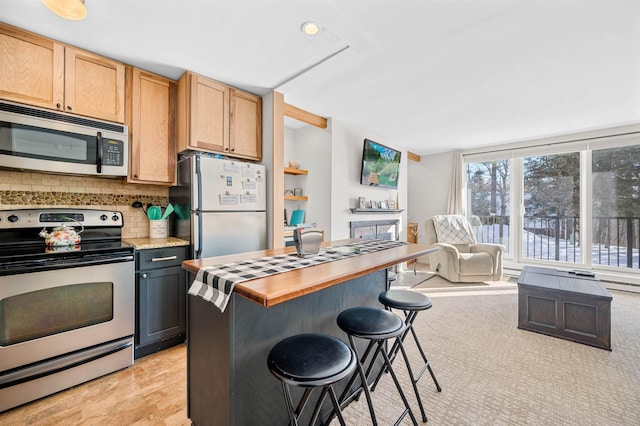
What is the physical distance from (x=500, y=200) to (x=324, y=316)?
198 inches

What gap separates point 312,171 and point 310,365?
3.16 metres

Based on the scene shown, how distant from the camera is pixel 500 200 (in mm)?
5148

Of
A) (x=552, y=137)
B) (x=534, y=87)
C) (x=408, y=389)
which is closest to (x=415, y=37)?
(x=534, y=87)

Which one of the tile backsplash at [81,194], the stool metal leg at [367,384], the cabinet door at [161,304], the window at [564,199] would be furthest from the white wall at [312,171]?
the window at [564,199]

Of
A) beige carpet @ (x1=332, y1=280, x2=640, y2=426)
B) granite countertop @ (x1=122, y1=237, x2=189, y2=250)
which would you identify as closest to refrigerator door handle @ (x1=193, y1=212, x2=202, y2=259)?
granite countertop @ (x1=122, y1=237, x2=189, y2=250)

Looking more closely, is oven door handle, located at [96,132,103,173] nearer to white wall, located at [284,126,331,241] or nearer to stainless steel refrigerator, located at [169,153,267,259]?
stainless steel refrigerator, located at [169,153,267,259]

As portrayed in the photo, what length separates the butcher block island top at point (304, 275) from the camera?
3.05 feet

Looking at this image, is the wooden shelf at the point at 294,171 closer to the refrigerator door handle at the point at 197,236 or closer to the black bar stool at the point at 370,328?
the refrigerator door handle at the point at 197,236

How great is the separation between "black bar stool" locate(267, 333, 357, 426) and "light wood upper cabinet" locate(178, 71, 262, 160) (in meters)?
2.04

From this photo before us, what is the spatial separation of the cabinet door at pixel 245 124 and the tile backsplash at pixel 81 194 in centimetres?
89

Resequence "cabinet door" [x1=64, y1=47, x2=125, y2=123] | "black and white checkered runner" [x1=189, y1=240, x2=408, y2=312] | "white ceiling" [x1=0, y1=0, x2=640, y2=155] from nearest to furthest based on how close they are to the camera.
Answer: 1. "black and white checkered runner" [x1=189, y1=240, x2=408, y2=312]
2. "white ceiling" [x1=0, y1=0, x2=640, y2=155]
3. "cabinet door" [x1=64, y1=47, x2=125, y2=123]

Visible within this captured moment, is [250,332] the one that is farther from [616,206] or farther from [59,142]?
[616,206]

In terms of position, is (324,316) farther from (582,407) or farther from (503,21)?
(503,21)

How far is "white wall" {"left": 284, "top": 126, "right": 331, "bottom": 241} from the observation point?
3753 millimetres
